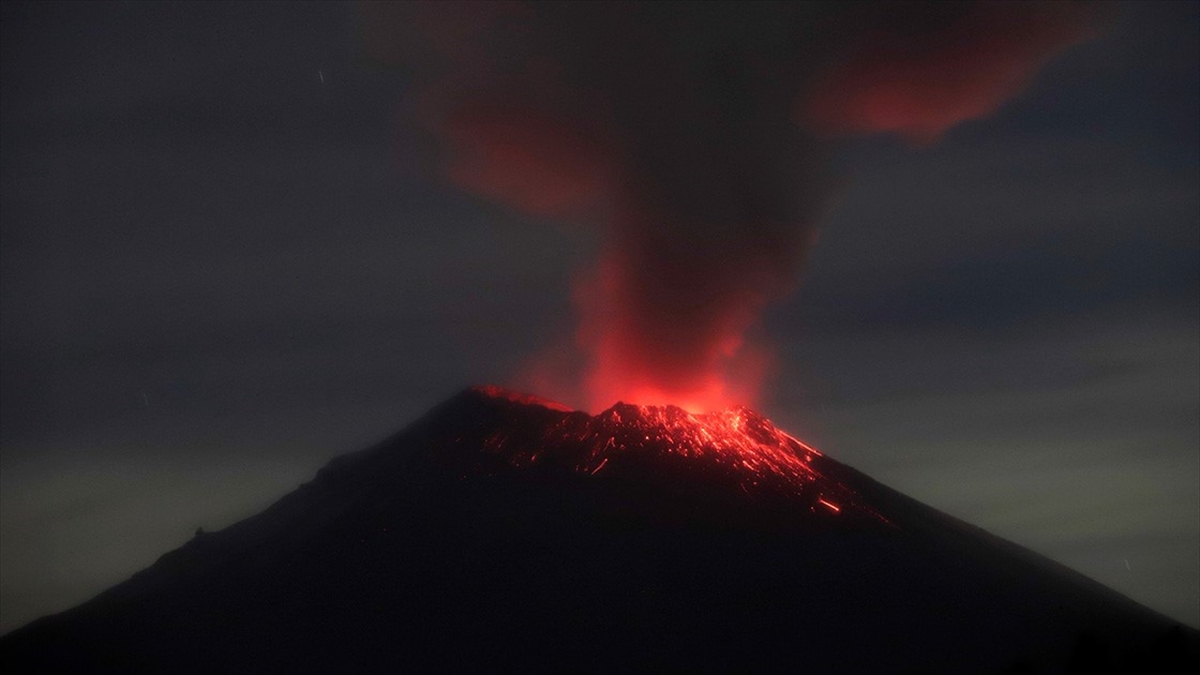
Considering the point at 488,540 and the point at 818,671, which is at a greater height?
the point at 488,540

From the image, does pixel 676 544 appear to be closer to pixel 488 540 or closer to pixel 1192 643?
pixel 488 540

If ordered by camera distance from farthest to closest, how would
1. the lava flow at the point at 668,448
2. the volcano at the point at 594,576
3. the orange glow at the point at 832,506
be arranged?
the lava flow at the point at 668,448 → the orange glow at the point at 832,506 → the volcano at the point at 594,576

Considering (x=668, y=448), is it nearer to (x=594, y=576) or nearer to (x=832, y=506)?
(x=832, y=506)

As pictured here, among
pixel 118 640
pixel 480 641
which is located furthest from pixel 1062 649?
pixel 118 640

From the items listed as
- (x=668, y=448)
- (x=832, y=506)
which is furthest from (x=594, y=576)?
(x=832, y=506)

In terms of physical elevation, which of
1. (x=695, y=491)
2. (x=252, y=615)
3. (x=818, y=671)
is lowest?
(x=818, y=671)
